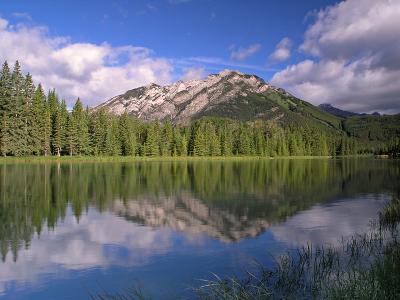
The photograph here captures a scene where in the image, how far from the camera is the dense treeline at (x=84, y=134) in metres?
92.7

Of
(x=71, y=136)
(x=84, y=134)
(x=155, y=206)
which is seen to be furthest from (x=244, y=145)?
(x=155, y=206)

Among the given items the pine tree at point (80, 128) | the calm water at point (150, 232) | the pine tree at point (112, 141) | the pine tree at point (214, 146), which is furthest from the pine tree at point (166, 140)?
the calm water at point (150, 232)

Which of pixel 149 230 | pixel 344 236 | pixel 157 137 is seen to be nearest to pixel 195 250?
pixel 149 230

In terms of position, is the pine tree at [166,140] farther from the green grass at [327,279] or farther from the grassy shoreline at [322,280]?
the green grass at [327,279]

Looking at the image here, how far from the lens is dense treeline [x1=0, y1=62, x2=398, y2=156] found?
92.7 m

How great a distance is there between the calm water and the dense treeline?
181 ft

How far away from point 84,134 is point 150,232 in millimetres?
98762

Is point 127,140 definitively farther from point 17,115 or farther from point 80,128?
point 17,115

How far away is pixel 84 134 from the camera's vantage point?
382 feet

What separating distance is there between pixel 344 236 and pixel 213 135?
14885cm

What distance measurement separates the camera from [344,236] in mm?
22578

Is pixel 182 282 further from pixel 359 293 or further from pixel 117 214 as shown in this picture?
pixel 117 214

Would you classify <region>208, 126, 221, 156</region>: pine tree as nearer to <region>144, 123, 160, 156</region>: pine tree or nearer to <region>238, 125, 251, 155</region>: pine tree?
<region>238, 125, 251, 155</region>: pine tree

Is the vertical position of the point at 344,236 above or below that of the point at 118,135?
below
